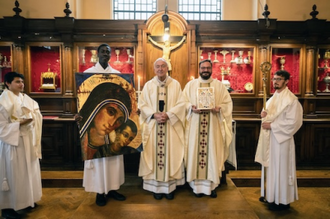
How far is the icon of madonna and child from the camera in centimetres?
311

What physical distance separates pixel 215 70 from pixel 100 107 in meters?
3.85

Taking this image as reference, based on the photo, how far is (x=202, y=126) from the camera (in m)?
3.58

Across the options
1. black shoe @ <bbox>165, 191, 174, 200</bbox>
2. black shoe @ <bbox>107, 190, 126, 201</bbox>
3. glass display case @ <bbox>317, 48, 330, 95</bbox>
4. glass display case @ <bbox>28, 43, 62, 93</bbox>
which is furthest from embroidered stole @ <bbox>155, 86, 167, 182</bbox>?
glass display case @ <bbox>317, 48, 330, 95</bbox>

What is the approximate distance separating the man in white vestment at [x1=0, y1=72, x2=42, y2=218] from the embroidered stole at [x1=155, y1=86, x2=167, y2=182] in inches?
69.0

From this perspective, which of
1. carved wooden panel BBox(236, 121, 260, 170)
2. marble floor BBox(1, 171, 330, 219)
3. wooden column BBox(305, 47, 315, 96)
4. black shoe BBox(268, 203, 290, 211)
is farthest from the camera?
wooden column BBox(305, 47, 315, 96)

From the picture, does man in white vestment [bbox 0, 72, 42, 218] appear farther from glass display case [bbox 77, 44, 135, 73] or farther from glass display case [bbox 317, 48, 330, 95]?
glass display case [bbox 317, 48, 330, 95]

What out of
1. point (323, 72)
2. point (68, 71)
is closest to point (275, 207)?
point (323, 72)

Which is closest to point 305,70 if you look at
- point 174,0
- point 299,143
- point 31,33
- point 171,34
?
point 299,143

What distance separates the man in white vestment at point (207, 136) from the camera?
11.5 feet

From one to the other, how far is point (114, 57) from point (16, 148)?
3.45m

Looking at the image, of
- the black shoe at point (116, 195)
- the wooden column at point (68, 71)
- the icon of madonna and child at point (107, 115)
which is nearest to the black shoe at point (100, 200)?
the black shoe at point (116, 195)

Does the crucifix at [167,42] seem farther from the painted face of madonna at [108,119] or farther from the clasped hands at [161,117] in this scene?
the painted face of madonna at [108,119]

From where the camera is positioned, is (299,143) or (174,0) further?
(174,0)

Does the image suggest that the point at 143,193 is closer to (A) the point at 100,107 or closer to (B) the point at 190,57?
(A) the point at 100,107
